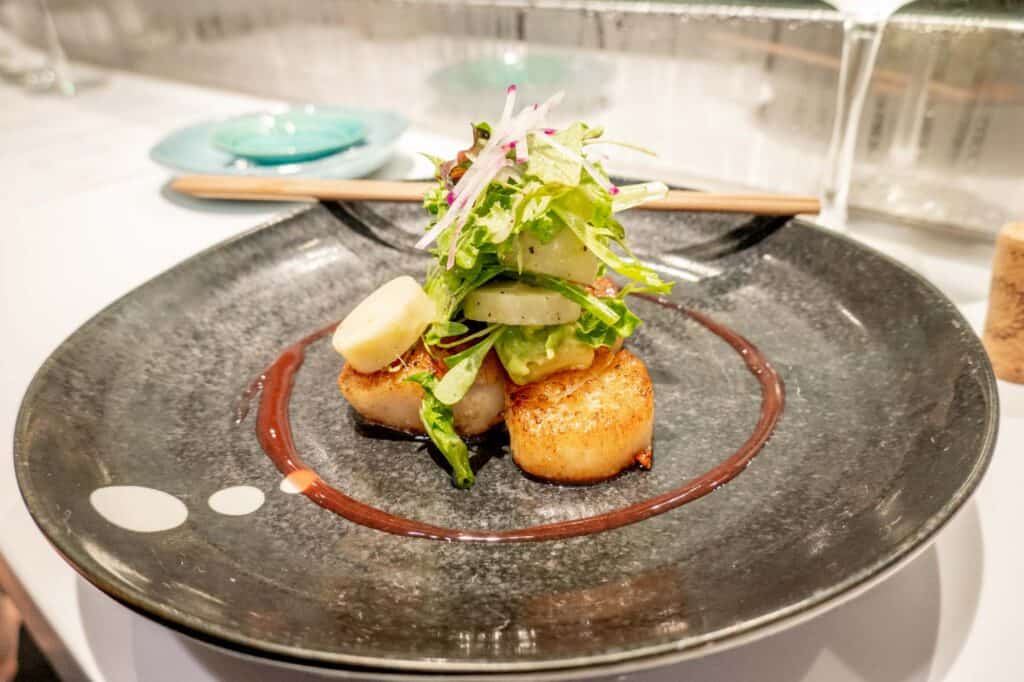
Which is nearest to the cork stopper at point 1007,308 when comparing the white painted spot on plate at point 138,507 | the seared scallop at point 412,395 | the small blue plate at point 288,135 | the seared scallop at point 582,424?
the seared scallop at point 582,424

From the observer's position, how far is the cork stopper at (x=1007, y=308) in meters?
1.48

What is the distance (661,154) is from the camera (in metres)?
3.00

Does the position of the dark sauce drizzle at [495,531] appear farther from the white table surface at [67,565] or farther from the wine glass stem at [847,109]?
the wine glass stem at [847,109]

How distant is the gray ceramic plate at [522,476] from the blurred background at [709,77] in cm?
78

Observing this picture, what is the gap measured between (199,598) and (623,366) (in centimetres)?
84

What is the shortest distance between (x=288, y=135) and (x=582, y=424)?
2.33m

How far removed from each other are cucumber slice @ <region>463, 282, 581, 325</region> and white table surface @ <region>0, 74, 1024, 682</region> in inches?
25.9

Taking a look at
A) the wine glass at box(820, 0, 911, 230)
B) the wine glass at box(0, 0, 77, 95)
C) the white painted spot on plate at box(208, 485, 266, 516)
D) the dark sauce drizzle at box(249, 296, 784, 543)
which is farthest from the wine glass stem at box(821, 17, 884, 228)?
the wine glass at box(0, 0, 77, 95)

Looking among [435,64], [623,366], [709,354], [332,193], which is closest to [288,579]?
[623,366]

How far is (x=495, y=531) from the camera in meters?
1.23

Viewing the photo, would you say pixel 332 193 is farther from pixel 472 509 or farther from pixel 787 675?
pixel 787 675

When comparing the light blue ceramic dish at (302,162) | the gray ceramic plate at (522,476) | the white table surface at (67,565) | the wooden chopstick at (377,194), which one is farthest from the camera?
the light blue ceramic dish at (302,162)

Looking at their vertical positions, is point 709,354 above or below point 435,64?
below

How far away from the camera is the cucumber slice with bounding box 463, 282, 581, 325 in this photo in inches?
54.9
